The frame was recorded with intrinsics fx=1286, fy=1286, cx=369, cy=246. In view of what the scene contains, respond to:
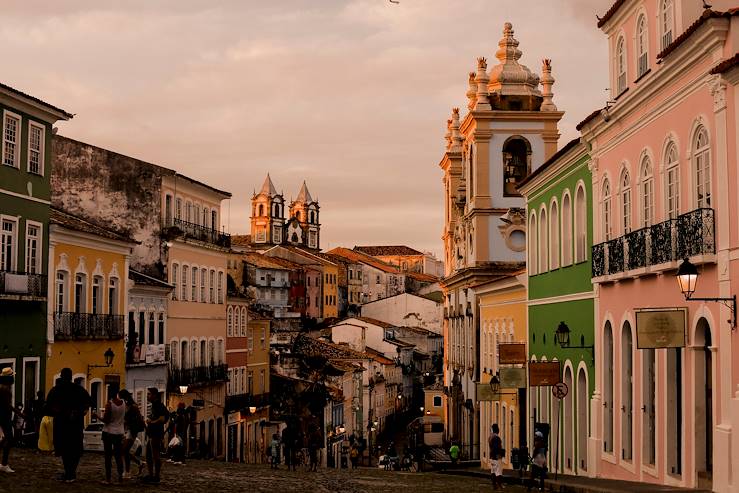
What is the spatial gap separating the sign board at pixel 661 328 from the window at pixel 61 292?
72.5ft

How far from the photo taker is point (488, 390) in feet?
125

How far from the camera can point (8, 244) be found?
32.6m

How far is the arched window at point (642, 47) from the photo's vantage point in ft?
77.9

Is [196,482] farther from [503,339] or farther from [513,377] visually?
[503,339]

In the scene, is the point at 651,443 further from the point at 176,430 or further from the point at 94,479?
the point at 176,430

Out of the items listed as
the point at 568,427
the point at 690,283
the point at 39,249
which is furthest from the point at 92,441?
the point at 690,283

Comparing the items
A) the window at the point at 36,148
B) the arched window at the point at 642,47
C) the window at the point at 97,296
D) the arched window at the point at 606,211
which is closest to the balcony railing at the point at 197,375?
the window at the point at 97,296

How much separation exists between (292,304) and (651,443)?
123 metres

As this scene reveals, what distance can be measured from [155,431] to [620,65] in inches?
470

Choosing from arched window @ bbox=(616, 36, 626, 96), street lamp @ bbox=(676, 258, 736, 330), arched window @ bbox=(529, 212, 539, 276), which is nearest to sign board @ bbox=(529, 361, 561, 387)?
arched window @ bbox=(616, 36, 626, 96)

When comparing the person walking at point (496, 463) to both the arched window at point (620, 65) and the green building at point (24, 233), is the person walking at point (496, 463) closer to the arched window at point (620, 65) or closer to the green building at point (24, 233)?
the arched window at point (620, 65)

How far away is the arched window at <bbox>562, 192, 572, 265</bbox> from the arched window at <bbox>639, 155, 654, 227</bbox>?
316 inches

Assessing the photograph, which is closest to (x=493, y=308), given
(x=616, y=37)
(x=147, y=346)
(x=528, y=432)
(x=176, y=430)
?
(x=528, y=432)

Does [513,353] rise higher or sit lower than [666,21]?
lower
